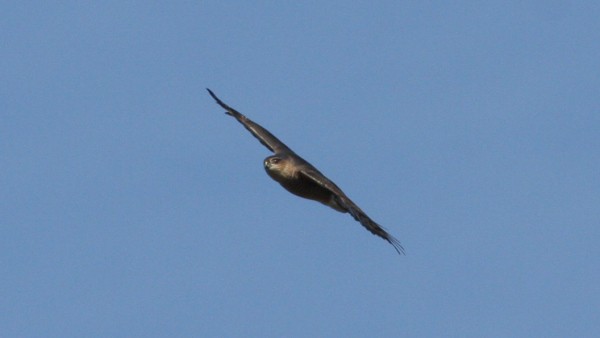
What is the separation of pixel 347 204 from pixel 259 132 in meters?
6.53

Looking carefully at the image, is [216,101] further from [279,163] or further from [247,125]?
[279,163]

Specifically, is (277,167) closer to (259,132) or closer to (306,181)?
(306,181)

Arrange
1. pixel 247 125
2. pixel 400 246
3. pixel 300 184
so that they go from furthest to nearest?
1. pixel 247 125
2. pixel 300 184
3. pixel 400 246

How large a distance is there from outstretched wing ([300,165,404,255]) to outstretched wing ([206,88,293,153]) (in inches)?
101

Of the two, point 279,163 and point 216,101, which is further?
point 216,101

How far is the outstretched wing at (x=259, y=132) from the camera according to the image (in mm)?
47188

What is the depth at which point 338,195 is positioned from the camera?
42.8 metres

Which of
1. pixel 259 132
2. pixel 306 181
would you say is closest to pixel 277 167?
pixel 306 181

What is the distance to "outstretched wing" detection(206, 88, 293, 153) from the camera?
47.2m

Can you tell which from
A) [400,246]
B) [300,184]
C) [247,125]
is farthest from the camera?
[247,125]

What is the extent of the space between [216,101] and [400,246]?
1088 cm

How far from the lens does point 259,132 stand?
48.4 metres

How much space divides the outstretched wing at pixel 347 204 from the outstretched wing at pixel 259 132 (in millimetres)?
2574

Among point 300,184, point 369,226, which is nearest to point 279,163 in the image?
point 300,184
